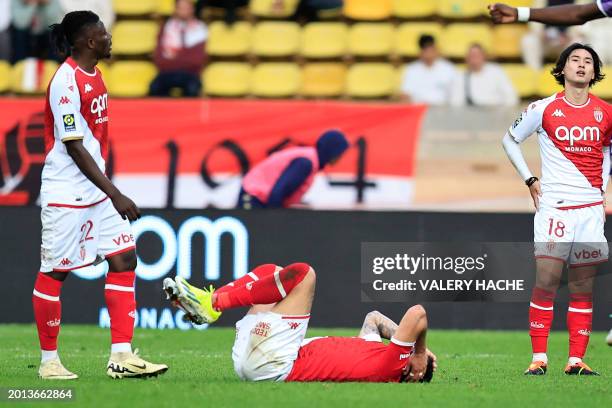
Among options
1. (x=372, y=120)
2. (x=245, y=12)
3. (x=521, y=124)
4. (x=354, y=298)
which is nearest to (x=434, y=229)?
(x=354, y=298)

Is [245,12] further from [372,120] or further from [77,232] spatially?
[77,232]

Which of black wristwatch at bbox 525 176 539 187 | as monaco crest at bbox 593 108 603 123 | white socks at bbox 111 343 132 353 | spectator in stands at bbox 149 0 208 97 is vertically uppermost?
spectator in stands at bbox 149 0 208 97

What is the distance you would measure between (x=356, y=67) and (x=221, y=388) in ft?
29.4

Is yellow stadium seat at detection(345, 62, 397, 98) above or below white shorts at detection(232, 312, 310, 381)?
above

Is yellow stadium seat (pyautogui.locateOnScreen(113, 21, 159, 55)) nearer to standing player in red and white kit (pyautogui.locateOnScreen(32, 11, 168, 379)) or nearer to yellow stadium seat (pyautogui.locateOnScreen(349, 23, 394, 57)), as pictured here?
yellow stadium seat (pyautogui.locateOnScreen(349, 23, 394, 57))

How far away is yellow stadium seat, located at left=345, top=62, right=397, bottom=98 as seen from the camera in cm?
1608

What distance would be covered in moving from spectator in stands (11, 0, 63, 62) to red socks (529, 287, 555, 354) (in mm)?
8812

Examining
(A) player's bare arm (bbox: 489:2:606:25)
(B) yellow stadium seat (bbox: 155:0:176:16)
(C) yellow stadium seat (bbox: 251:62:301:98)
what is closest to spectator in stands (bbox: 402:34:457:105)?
(C) yellow stadium seat (bbox: 251:62:301:98)

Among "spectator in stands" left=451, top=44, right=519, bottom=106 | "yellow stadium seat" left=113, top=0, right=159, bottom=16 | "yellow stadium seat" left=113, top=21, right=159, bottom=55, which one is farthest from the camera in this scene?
"yellow stadium seat" left=113, top=0, right=159, bottom=16

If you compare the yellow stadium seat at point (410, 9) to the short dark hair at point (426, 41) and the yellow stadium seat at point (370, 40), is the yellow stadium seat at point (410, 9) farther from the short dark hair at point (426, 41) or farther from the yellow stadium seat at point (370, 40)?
the short dark hair at point (426, 41)

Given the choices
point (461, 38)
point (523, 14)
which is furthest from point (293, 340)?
point (461, 38)

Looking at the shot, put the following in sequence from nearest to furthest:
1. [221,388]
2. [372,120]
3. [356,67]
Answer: [221,388] < [372,120] < [356,67]

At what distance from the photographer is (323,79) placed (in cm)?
1636

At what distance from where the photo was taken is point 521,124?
9.34m
